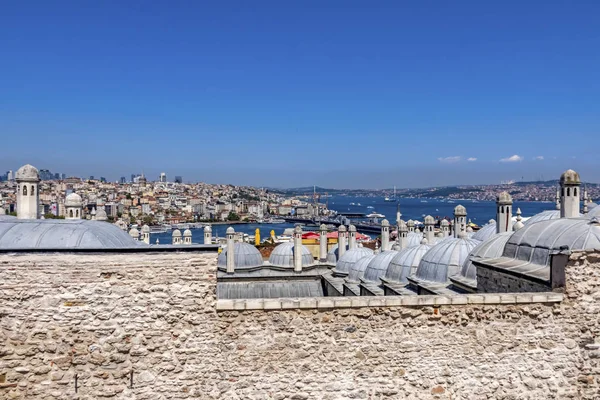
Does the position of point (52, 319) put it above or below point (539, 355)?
above

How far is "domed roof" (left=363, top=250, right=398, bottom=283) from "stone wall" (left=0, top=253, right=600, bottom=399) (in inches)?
365

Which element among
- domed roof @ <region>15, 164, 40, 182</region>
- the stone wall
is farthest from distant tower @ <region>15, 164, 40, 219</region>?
the stone wall

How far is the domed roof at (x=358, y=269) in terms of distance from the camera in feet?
64.5

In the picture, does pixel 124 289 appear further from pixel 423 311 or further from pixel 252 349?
pixel 423 311

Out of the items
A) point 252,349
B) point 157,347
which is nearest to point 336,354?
point 252,349

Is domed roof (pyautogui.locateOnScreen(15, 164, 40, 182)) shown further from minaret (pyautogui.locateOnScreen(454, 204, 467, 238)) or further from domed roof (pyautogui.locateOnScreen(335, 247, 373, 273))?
minaret (pyautogui.locateOnScreen(454, 204, 467, 238))

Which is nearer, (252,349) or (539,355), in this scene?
(252,349)

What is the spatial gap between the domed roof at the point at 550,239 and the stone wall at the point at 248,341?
82 cm

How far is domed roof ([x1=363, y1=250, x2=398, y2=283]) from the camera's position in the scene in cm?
1750

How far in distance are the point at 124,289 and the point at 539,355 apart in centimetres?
652

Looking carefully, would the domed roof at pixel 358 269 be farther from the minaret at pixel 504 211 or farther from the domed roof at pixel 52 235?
the domed roof at pixel 52 235

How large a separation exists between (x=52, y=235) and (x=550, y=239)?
8520 mm

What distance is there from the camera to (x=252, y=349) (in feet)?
24.4

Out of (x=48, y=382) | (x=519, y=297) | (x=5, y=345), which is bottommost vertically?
(x=48, y=382)
